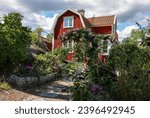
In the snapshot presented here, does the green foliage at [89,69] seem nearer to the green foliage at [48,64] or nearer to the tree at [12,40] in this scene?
the tree at [12,40]

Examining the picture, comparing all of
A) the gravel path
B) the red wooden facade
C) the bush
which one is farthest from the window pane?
the bush

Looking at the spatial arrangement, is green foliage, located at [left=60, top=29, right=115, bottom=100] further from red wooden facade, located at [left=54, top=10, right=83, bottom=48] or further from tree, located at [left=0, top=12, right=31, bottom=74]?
Result: red wooden facade, located at [left=54, top=10, right=83, bottom=48]

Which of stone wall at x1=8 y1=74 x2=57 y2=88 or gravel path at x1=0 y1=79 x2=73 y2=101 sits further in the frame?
stone wall at x1=8 y1=74 x2=57 y2=88

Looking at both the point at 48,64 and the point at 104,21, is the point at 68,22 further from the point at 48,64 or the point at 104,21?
the point at 48,64

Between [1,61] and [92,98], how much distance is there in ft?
18.2

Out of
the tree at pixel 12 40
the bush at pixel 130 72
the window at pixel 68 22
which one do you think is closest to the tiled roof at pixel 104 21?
the window at pixel 68 22

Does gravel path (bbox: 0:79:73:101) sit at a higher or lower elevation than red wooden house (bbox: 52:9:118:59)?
lower

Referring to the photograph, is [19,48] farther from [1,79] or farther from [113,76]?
[113,76]

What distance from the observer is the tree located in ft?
41.3

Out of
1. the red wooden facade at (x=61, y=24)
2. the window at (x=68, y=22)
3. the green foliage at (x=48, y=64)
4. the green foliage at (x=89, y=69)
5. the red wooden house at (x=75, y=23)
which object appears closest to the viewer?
the green foliage at (x=89, y=69)

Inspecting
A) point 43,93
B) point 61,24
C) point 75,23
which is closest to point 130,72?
point 43,93

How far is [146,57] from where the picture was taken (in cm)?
1070

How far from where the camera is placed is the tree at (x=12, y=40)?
1258 cm

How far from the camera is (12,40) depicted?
12781mm
